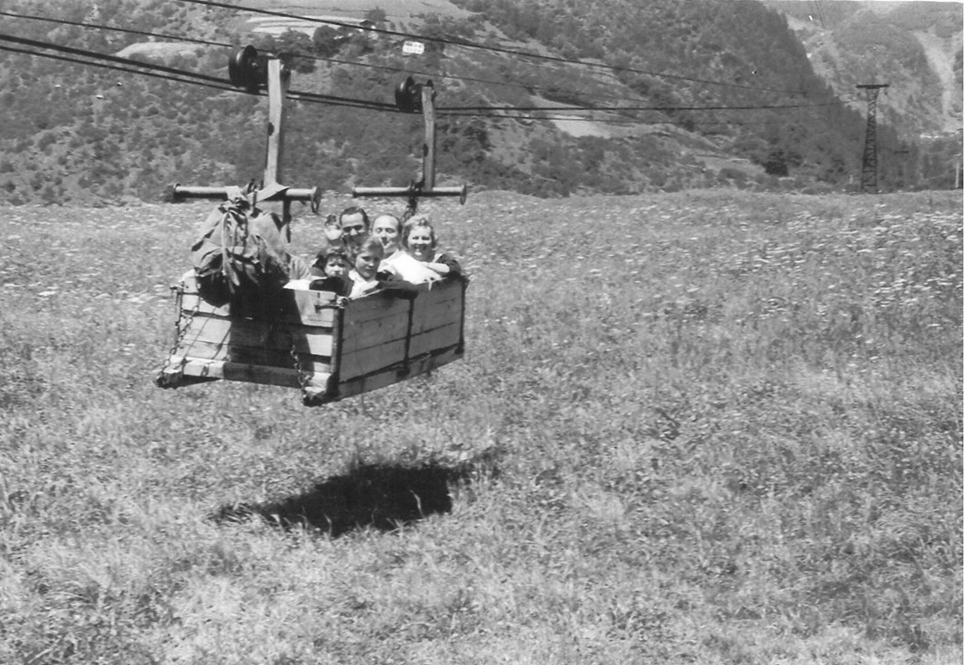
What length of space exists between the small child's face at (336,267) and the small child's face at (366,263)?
0.67 metres

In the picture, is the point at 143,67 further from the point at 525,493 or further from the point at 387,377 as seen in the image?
the point at 525,493

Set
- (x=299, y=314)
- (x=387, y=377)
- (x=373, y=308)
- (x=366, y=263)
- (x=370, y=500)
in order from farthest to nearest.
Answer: (x=370, y=500), (x=366, y=263), (x=387, y=377), (x=373, y=308), (x=299, y=314)

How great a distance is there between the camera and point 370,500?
8258 millimetres

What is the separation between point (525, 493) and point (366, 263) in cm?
181

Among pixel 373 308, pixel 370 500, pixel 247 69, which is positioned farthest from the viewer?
pixel 370 500

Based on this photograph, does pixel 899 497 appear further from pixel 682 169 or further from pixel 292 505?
pixel 682 169

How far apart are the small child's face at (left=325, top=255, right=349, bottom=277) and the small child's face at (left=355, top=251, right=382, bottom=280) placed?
0.67 metres

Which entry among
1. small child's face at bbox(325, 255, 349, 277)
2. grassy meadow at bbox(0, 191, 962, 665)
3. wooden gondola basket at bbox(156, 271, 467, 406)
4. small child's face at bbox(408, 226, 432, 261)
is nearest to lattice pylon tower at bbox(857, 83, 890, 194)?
grassy meadow at bbox(0, 191, 962, 665)

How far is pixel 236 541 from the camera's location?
7.40 metres

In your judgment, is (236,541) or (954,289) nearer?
(236,541)

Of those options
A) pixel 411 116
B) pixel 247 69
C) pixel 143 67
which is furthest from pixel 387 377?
pixel 411 116

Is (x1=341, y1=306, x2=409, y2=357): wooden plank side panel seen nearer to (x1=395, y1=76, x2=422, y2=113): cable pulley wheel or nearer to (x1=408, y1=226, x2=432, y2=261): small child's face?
(x1=408, y1=226, x2=432, y2=261): small child's face

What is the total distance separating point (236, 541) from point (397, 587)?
115 centimetres

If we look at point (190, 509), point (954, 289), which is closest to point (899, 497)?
point (190, 509)
